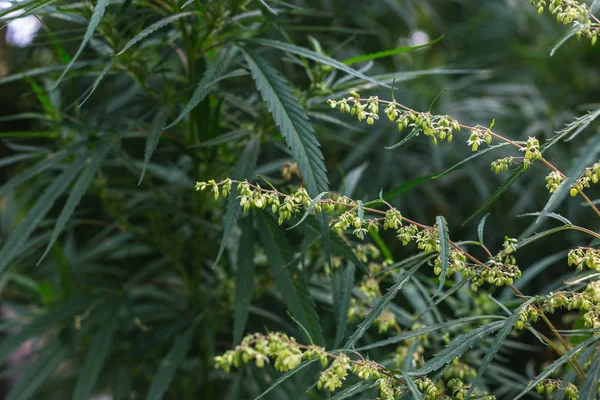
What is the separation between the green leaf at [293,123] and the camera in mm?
651

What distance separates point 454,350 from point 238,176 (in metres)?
0.33

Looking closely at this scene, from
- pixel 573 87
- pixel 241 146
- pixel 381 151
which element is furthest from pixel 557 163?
pixel 241 146

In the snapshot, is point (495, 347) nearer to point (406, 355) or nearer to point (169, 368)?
point (406, 355)

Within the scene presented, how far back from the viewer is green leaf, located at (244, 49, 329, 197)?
651mm

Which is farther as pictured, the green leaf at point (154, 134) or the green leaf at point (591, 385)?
the green leaf at point (154, 134)

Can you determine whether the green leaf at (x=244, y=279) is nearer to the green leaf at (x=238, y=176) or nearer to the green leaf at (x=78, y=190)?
the green leaf at (x=238, y=176)

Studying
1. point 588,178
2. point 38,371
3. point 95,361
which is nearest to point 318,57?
point 588,178

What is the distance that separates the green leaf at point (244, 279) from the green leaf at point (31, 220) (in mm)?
264

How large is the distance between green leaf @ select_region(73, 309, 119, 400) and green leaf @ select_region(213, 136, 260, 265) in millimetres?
337

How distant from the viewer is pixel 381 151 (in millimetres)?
1552

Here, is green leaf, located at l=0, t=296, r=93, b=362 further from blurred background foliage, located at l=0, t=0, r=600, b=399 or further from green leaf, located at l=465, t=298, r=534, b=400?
green leaf, located at l=465, t=298, r=534, b=400

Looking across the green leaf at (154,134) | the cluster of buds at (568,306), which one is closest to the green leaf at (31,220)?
the green leaf at (154,134)

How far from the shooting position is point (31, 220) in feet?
2.68

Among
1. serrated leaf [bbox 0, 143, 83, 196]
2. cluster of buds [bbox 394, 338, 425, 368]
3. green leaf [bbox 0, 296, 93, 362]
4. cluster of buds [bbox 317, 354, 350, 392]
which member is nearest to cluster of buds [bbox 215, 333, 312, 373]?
cluster of buds [bbox 317, 354, 350, 392]
